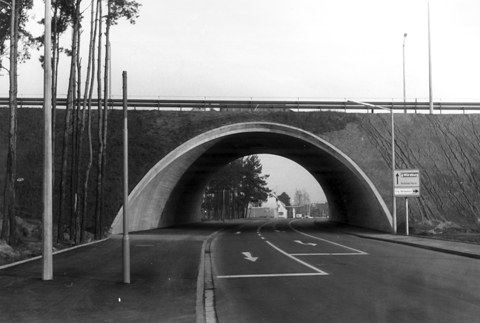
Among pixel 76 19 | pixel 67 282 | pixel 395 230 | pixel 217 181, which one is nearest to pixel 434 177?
pixel 395 230

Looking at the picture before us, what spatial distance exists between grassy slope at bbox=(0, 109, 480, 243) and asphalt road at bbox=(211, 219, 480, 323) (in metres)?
17.8

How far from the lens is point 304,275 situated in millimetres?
13125

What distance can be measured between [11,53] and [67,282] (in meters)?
13.3

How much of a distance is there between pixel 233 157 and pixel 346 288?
37.2 meters

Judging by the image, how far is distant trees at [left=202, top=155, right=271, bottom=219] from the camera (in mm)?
82875

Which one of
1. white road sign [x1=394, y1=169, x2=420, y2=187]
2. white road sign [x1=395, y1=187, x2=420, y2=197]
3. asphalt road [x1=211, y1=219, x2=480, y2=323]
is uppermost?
white road sign [x1=394, y1=169, x2=420, y2=187]

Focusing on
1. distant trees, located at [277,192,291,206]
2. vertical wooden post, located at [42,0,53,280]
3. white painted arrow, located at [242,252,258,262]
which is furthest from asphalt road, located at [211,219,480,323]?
distant trees, located at [277,192,291,206]

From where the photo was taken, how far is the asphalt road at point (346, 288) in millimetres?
8211

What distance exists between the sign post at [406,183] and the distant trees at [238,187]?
50.7 m

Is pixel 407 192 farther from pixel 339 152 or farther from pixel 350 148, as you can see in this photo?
pixel 350 148

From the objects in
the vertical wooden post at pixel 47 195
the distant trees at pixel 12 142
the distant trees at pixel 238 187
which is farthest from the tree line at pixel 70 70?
the distant trees at pixel 238 187

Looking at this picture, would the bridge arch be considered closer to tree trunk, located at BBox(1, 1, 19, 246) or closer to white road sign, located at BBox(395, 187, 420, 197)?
white road sign, located at BBox(395, 187, 420, 197)

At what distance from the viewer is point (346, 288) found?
1086cm

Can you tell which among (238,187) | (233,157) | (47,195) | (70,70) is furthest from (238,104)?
(238,187)
